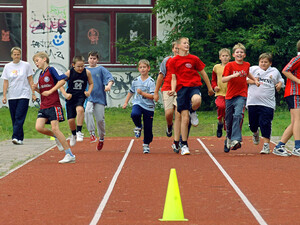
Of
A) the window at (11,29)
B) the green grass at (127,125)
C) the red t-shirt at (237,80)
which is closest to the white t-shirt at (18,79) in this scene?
the green grass at (127,125)

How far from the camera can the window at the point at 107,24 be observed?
27094 mm

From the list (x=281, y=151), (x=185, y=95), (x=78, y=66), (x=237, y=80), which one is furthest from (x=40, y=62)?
(x=281, y=151)

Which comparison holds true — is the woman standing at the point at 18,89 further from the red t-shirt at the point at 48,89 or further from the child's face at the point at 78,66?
the red t-shirt at the point at 48,89

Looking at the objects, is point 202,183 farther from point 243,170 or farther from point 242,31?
point 242,31

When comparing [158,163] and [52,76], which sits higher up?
[52,76]

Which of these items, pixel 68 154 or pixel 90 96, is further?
pixel 90 96

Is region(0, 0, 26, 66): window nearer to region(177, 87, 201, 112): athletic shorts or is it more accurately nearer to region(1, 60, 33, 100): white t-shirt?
region(1, 60, 33, 100): white t-shirt

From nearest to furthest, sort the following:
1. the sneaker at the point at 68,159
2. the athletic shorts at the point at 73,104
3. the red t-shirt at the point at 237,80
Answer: the sneaker at the point at 68,159, the red t-shirt at the point at 237,80, the athletic shorts at the point at 73,104

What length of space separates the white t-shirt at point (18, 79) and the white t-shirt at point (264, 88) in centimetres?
503

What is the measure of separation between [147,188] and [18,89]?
737 centimetres

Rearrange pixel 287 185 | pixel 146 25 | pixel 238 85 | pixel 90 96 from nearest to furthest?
pixel 287 185
pixel 238 85
pixel 90 96
pixel 146 25

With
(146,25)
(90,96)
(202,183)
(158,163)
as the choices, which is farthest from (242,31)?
(202,183)

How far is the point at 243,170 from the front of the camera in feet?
36.3

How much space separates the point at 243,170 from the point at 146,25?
54.9 ft
